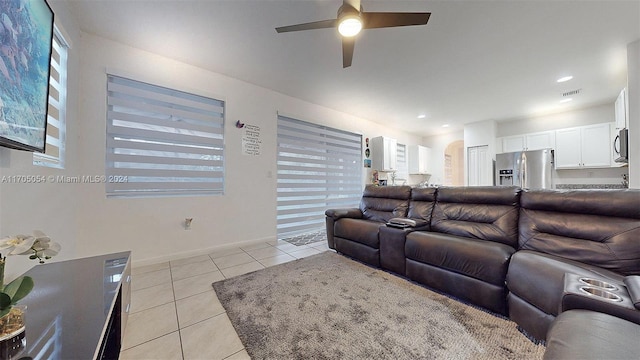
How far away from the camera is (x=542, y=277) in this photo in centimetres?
125

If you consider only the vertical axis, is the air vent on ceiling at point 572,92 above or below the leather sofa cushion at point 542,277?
above

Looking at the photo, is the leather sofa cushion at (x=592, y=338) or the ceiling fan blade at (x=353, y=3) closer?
the leather sofa cushion at (x=592, y=338)

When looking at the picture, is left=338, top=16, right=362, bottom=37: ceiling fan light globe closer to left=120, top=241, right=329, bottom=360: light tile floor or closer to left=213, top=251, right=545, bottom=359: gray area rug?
left=213, top=251, right=545, bottom=359: gray area rug

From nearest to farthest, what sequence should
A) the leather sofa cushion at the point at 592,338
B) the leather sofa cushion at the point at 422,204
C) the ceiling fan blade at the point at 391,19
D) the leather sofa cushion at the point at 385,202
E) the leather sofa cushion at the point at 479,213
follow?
the leather sofa cushion at the point at 592,338 → the ceiling fan blade at the point at 391,19 → the leather sofa cushion at the point at 479,213 → the leather sofa cushion at the point at 422,204 → the leather sofa cushion at the point at 385,202

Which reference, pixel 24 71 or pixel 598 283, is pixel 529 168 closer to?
pixel 598 283

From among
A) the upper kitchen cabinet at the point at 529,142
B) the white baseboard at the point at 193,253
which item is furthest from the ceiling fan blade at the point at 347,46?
the upper kitchen cabinet at the point at 529,142

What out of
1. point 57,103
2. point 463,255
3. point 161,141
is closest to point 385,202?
point 463,255

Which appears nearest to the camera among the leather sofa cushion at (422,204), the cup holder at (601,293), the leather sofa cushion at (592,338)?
the leather sofa cushion at (592,338)

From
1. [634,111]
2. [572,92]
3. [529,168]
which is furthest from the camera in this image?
[529,168]

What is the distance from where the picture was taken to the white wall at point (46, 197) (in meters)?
1.20

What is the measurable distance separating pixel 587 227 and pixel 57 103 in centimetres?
433

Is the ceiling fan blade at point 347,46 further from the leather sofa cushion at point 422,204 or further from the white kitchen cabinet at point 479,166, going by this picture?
the white kitchen cabinet at point 479,166

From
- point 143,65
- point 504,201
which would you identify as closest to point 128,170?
point 143,65

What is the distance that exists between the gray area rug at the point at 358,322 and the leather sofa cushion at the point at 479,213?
71 centimetres
